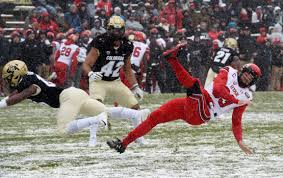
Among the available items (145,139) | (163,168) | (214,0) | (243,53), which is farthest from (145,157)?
(214,0)

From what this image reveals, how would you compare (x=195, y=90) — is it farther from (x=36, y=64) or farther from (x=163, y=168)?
(x=36, y=64)

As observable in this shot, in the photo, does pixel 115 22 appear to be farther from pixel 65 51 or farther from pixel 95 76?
pixel 65 51

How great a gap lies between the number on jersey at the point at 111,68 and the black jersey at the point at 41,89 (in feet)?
3.26

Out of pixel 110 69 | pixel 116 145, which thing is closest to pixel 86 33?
pixel 110 69

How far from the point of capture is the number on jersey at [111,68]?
10758 mm

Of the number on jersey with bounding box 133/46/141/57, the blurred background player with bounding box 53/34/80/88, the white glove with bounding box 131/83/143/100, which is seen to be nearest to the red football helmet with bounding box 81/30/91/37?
the blurred background player with bounding box 53/34/80/88

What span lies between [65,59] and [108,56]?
8.71 meters

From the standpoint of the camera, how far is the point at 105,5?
73.5ft

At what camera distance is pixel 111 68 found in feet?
35.4

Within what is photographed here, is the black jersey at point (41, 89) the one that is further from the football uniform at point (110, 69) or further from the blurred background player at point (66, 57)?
the blurred background player at point (66, 57)

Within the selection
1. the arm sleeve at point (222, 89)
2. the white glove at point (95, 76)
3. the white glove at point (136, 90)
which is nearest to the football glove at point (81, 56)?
the white glove at point (136, 90)

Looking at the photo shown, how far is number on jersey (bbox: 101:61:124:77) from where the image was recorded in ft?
35.3

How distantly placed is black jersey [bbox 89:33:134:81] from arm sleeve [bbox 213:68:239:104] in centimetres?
192

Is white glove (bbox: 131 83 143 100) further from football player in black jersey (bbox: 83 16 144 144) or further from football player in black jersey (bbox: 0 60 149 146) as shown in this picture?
football player in black jersey (bbox: 0 60 149 146)
